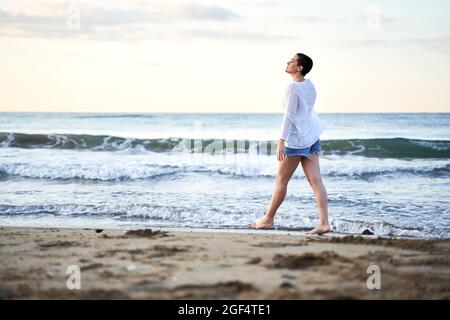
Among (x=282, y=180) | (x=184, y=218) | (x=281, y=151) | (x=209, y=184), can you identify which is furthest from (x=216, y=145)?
(x=281, y=151)

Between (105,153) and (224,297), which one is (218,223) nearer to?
(224,297)

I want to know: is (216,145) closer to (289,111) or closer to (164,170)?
(164,170)

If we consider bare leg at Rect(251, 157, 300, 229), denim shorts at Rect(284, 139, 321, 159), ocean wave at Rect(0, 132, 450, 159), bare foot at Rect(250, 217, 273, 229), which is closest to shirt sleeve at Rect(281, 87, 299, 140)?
denim shorts at Rect(284, 139, 321, 159)

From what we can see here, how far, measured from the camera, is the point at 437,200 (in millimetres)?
8234

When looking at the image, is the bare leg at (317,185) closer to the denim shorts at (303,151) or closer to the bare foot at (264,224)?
the denim shorts at (303,151)

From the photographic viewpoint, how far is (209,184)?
9.92 m

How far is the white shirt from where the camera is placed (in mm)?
5211

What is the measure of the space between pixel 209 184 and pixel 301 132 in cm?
484

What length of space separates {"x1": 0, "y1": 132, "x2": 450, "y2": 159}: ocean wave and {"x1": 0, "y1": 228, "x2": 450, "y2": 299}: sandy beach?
10715 mm

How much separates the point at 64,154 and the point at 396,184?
8.12m

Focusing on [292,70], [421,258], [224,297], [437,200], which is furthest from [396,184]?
[224,297]

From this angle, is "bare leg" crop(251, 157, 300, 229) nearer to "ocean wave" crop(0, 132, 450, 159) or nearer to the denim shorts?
the denim shorts

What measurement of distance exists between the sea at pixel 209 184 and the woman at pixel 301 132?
963 mm

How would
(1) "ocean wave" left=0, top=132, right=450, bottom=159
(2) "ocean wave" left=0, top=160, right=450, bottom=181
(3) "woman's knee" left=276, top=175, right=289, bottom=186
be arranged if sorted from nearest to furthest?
(3) "woman's knee" left=276, top=175, right=289, bottom=186, (2) "ocean wave" left=0, top=160, right=450, bottom=181, (1) "ocean wave" left=0, top=132, right=450, bottom=159
